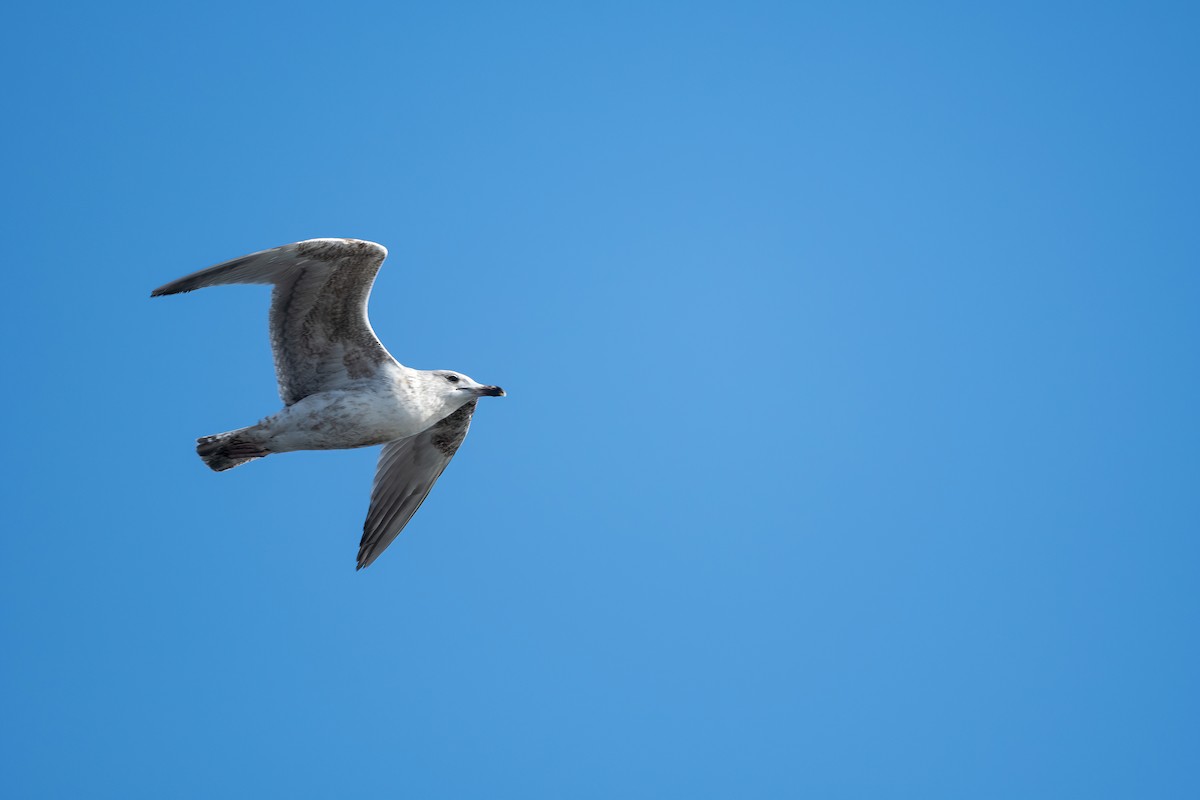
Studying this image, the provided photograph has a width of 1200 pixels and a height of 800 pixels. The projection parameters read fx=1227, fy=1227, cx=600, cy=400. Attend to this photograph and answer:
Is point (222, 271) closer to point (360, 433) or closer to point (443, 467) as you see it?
point (360, 433)

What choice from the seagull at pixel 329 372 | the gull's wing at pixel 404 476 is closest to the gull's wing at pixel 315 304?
the seagull at pixel 329 372

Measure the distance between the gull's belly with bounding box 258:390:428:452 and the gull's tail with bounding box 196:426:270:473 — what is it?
163 millimetres

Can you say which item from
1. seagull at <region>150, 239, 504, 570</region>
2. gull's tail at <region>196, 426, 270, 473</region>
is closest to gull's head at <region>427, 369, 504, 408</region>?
seagull at <region>150, 239, 504, 570</region>

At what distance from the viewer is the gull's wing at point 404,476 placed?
13.7 m

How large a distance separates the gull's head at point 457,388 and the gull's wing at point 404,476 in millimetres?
971

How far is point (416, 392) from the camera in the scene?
1209cm

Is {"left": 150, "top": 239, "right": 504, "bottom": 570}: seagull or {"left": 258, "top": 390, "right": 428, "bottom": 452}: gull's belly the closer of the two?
{"left": 150, "top": 239, "right": 504, "bottom": 570}: seagull

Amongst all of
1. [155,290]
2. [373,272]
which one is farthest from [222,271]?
[373,272]

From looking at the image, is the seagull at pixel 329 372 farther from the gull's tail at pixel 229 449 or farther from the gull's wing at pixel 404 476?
the gull's wing at pixel 404 476

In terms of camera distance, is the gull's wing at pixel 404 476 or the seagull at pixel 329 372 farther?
the gull's wing at pixel 404 476

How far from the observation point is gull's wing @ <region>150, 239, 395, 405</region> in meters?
11.0

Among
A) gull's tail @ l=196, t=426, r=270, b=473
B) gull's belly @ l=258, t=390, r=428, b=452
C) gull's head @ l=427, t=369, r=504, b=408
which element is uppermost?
gull's head @ l=427, t=369, r=504, b=408

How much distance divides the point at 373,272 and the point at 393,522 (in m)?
3.43

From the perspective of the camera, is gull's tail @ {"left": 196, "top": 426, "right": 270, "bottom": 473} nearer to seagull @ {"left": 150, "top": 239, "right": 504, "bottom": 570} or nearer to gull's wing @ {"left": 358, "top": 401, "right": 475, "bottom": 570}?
seagull @ {"left": 150, "top": 239, "right": 504, "bottom": 570}
